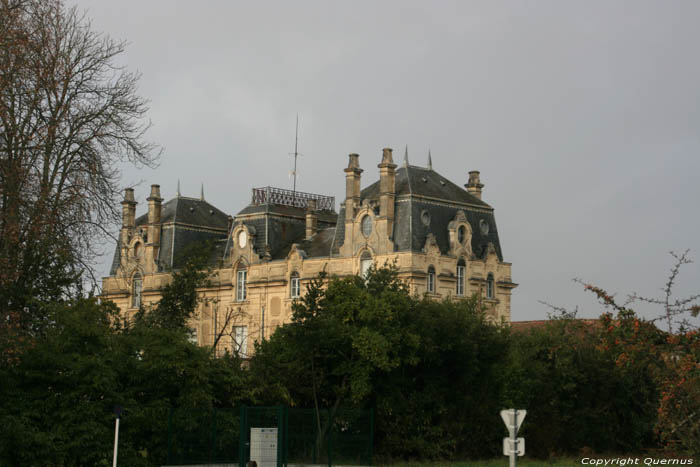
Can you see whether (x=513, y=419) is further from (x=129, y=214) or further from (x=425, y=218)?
(x=129, y=214)

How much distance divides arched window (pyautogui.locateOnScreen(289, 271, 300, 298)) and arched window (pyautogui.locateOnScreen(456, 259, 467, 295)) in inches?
407

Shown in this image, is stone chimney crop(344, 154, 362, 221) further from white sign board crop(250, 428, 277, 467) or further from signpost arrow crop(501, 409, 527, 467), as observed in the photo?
signpost arrow crop(501, 409, 527, 467)

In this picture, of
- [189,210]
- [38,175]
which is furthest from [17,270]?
[189,210]

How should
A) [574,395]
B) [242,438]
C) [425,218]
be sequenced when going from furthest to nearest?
1. [425,218]
2. [574,395]
3. [242,438]

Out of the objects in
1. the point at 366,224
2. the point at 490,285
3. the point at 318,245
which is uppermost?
the point at 366,224

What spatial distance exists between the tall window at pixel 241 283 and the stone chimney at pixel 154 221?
26.7ft

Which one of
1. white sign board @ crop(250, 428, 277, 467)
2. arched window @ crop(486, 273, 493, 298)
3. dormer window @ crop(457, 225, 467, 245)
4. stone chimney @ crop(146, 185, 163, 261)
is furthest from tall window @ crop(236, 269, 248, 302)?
white sign board @ crop(250, 428, 277, 467)

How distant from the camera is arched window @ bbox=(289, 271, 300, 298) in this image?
73137 millimetres

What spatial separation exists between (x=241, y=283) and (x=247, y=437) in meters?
44.4

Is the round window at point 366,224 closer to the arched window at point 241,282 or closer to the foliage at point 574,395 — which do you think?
the arched window at point 241,282

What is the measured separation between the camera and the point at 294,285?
73.4 m

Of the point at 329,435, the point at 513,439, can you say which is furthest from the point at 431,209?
the point at 513,439

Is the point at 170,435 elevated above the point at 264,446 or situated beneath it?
elevated above

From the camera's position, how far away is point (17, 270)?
29.1 metres
